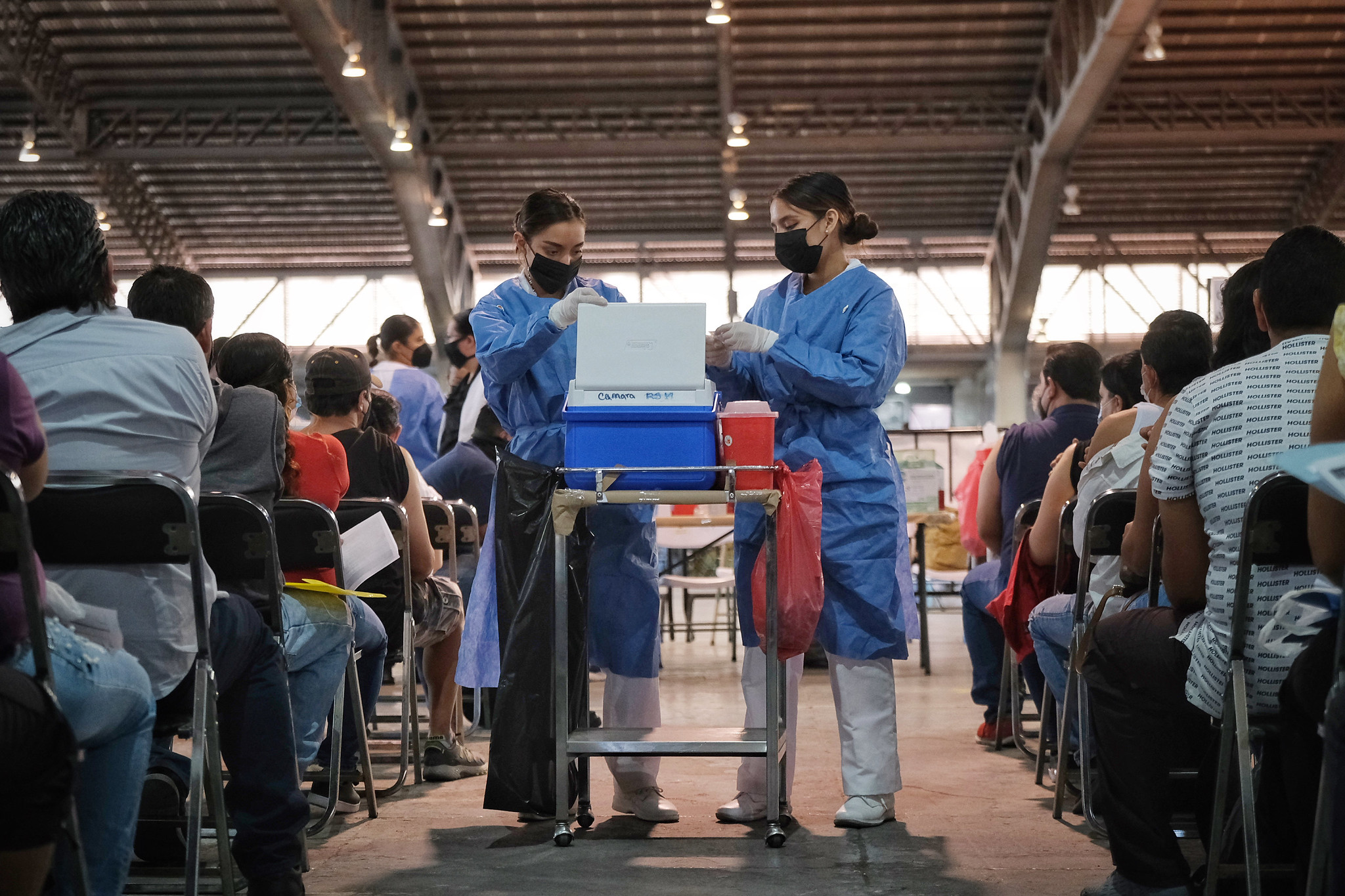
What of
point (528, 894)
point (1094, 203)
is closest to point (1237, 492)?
point (528, 894)

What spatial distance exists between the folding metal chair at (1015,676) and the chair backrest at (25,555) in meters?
2.60

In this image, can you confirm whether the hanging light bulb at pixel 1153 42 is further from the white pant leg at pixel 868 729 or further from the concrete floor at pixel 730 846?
the white pant leg at pixel 868 729

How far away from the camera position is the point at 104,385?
1.91 m

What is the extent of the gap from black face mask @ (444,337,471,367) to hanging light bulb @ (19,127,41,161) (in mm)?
8762

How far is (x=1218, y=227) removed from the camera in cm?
1545

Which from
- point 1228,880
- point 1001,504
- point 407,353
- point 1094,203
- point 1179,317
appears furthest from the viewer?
point 1094,203

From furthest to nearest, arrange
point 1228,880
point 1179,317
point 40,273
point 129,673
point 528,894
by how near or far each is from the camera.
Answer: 1. point 1179,317
2. point 528,894
3. point 1228,880
4. point 40,273
5. point 129,673

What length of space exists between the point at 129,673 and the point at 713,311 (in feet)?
49.3

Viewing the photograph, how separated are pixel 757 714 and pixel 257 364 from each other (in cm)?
137

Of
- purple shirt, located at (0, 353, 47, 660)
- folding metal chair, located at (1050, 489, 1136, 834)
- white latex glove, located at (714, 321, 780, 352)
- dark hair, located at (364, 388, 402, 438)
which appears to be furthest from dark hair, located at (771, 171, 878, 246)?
purple shirt, located at (0, 353, 47, 660)

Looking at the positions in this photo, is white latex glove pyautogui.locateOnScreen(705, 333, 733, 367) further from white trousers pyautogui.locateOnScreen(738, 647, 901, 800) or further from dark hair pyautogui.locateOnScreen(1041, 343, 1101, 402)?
dark hair pyautogui.locateOnScreen(1041, 343, 1101, 402)

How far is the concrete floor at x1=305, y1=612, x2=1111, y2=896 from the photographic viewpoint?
2426 mm

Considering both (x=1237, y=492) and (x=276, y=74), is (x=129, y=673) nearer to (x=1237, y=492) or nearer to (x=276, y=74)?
(x=1237, y=492)

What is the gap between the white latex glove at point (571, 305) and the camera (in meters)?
2.69
